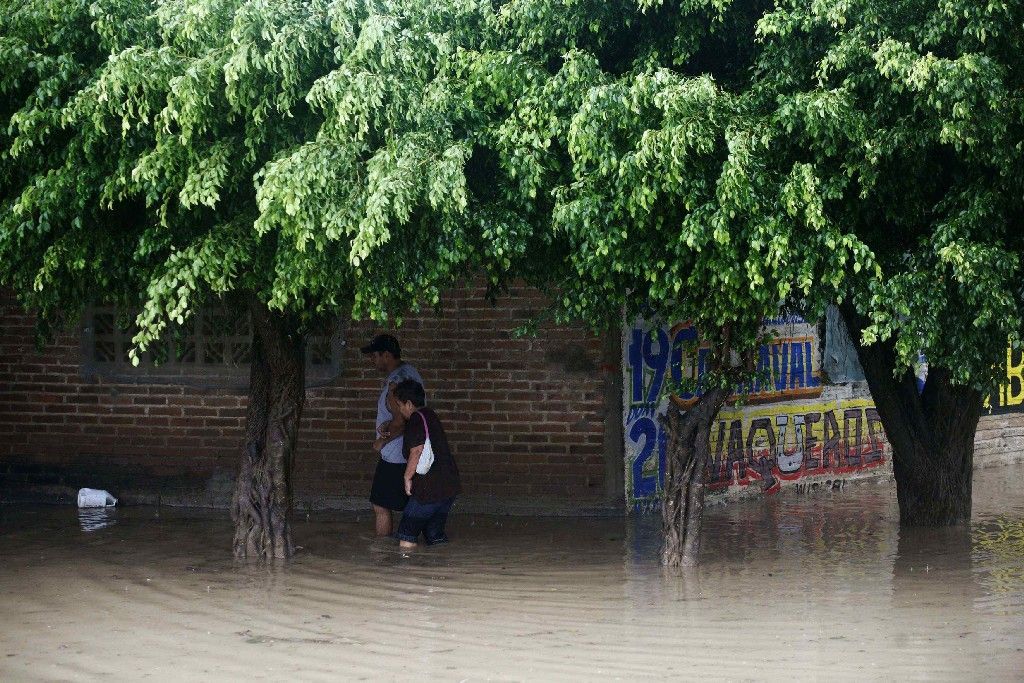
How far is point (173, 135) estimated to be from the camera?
26.4ft

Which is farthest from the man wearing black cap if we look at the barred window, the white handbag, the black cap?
the barred window

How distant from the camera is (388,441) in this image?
440 inches

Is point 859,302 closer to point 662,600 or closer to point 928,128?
point 928,128

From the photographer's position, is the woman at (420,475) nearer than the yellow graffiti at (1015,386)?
Yes

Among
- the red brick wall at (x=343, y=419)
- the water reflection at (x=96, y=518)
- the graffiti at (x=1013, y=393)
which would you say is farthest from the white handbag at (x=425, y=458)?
the graffiti at (x=1013, y=393)

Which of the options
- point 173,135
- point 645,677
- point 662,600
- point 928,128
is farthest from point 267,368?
point 928,128

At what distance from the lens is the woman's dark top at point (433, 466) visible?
10.6 metres

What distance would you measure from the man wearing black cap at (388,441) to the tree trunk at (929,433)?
12.5ft

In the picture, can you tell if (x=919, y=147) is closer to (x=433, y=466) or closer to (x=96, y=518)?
(x=433, y=466)

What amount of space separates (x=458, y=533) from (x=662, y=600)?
10.6ft

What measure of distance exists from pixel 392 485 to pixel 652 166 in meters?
4.33

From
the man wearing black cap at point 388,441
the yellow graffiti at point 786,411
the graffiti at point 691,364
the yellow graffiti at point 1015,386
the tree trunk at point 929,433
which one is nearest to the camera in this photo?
the man wearing black cap at point 388,441

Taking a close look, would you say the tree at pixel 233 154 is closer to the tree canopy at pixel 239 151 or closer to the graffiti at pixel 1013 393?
the tree canopy at pixel 239 151

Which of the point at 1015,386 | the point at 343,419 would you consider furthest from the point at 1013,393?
the point at 343,419
